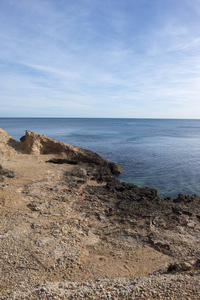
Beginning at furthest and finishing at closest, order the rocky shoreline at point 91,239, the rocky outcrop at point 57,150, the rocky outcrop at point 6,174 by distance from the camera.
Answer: the rocky outcrop at point 57,150 → the rocky outcrop at point 6,174 → the rocky shoreline at point 91,239

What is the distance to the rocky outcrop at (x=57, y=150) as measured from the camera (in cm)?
2041

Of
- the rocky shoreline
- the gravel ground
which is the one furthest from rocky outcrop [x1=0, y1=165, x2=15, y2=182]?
the gravel ground

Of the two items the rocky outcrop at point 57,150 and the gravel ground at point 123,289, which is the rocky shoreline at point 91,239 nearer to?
the gravel ground at point 123,289

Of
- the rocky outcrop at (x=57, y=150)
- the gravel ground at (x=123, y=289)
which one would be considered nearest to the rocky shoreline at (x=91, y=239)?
the gravel ground at (x=123, y=289)

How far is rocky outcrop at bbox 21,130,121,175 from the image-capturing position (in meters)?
20.4

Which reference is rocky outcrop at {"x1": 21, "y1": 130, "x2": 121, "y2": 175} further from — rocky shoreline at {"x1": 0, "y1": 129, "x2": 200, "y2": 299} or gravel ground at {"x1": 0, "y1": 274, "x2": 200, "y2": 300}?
gravel ground at {"x1": 0, "y1": 274, "x2": 200, "y2": 300}

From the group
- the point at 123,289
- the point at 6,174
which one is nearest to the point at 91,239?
the point at 123,289

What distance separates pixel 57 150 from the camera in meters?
21.1

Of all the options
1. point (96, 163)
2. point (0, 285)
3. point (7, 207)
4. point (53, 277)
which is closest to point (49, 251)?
point (53, 277)

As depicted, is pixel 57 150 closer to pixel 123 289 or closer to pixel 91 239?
pixel 91 239

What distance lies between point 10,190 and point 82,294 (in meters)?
8.38

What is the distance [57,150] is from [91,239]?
533 inches

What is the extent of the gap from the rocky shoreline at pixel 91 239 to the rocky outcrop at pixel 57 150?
4.71 metres

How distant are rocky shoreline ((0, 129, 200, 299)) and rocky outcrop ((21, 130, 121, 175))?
4709 millimetres
